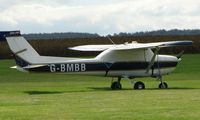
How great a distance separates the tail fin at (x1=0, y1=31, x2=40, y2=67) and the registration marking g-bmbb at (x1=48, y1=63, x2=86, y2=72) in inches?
33.6

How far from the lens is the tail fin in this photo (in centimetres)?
2486

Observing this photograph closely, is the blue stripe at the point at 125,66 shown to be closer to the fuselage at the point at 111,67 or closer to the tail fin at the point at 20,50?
the fuselage at the point at 111,67

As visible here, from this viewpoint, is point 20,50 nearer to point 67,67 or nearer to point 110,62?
point 67,67

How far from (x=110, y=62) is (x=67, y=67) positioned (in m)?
2.41

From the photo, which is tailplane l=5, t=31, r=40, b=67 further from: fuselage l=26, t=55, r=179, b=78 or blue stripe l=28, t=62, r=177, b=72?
blue stripe l=28, t=62, r=177, b=72

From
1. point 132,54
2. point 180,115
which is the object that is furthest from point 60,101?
point 132,54

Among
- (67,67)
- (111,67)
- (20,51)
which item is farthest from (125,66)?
(20,51)

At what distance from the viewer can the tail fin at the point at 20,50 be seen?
24.9 m

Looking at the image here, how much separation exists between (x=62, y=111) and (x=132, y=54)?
12792 millimetres

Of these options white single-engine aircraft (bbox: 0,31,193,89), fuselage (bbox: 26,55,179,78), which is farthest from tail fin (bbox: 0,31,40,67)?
fuselage (bbox: 26,55,179,78)

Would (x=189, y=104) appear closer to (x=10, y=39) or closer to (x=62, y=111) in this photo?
(x=62, y=111)

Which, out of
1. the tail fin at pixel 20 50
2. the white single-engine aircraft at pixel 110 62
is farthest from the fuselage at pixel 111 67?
the tail fin at pixel 20 50

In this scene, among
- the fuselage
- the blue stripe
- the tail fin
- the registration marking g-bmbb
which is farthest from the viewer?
the blue stripe

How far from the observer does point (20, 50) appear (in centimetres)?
2497
